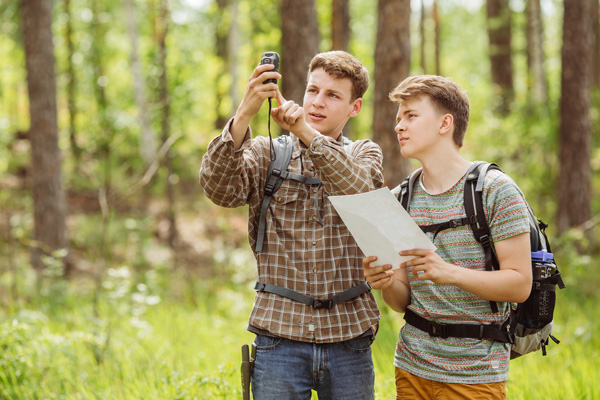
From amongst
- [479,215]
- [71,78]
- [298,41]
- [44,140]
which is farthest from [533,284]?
[71,78]

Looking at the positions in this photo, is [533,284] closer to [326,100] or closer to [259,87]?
[326,100]

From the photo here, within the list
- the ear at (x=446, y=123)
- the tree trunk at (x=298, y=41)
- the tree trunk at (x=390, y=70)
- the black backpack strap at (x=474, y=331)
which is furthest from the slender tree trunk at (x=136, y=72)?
the black backpack strap at (x=474, y=331)

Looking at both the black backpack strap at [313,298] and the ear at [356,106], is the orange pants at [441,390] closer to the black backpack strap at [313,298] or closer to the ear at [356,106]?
the black backpack strap at [313,298]

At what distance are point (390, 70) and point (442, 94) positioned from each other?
16.4 feet

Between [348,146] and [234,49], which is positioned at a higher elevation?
[234,49]

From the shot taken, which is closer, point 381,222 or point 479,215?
point 381,222

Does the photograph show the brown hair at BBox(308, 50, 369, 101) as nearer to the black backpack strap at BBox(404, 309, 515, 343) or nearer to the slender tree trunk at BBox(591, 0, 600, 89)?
the black backpack strap at BBox(404, 309, 515, 343)

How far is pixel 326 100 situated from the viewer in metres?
2.52

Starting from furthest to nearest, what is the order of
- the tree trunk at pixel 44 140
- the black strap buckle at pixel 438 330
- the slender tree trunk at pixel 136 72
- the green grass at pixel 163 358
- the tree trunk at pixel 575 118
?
the slender tree trunk at pixel 136 72 < the tree trunk at pixel 44 140 < the tree trunk at pixel 575 118 < the green grass at pixel 163 358 < the black strap buckle at pixel 438 330

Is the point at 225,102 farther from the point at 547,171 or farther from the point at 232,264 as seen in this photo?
the point at 547,171

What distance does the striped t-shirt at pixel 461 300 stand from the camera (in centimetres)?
226

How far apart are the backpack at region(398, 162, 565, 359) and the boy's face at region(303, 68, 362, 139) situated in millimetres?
624

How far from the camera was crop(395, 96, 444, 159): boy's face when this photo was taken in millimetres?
2438

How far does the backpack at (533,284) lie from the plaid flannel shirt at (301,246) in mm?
352
